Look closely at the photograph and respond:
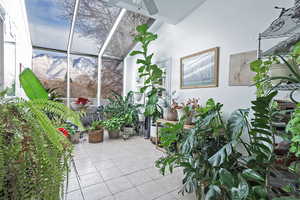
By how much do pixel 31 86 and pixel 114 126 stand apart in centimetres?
264

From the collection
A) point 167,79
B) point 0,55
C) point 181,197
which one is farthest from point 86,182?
point 167,79

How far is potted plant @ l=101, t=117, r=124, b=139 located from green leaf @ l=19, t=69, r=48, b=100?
262cm

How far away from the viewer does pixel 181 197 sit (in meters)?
1.42

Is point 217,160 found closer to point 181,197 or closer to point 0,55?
point 181,197

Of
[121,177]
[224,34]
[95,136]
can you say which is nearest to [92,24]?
[95,136]

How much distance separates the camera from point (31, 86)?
0.67 m

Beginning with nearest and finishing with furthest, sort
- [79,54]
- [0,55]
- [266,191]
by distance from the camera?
[266,191] < [0,55] < [79,54]

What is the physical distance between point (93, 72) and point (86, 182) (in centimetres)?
350

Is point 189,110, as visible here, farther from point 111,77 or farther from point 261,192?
point 111,77

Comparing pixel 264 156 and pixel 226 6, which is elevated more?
pixel 226 6

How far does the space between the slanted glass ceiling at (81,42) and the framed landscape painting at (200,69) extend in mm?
1448

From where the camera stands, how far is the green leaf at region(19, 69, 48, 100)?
66cm

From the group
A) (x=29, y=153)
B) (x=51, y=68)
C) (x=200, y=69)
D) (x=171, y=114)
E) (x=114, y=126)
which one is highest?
(x=51, y=68)

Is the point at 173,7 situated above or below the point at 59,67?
above
